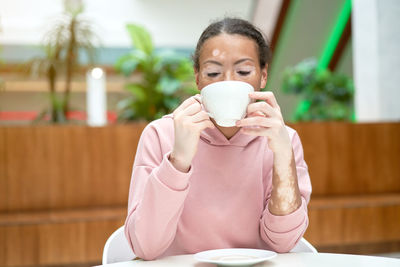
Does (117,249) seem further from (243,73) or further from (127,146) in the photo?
(127,146)

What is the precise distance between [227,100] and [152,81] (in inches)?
126

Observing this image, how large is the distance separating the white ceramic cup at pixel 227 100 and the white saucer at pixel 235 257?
0.74ft

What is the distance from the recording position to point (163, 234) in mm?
904

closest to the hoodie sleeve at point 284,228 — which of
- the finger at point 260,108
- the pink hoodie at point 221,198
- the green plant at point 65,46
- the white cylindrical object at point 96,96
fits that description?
the pink hoodie at point 221,198

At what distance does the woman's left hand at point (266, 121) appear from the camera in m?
0.81

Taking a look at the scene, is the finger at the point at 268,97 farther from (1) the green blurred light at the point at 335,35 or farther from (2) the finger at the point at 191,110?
(1) the green blurred light at the point at 335,35

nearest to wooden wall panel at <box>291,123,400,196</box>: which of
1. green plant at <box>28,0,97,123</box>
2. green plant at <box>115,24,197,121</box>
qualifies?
green plant at <box>115,24,197,121</box>

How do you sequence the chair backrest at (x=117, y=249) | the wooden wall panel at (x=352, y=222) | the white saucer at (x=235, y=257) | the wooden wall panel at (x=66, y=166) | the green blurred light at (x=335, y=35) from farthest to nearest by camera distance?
the green blurred light at (x=335, y=35) → the wooden wall panel at (x=66, y=166) → the wooden wall panel at (x=352, y=222) → the chair backrest at (x=117, y=249) → the white saucer at (x=235, y=257)

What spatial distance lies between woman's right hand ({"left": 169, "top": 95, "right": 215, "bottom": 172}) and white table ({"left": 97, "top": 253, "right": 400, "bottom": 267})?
0.57 ft

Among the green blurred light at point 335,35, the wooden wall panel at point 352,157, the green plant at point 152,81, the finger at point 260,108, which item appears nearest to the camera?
the finger at point 260,108

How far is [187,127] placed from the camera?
820 millimetres

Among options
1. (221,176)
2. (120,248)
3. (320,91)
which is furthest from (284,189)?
(320,91)

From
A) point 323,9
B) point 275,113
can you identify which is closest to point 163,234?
point 275,113

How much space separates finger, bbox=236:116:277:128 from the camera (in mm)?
814
